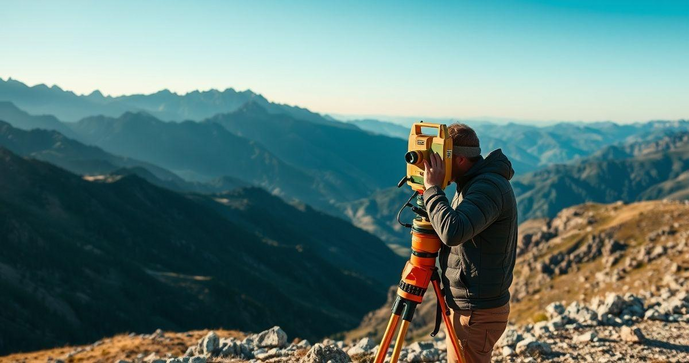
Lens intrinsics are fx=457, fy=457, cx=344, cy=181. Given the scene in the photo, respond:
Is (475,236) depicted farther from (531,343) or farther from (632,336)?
(632,336)

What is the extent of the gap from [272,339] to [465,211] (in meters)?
8.57

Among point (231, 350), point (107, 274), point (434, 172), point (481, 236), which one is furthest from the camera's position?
point (107, 274)

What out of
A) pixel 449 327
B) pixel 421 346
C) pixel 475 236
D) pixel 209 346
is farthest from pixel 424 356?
pixel 475 236

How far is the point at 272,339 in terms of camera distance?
39.0ft

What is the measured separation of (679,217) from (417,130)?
319ft

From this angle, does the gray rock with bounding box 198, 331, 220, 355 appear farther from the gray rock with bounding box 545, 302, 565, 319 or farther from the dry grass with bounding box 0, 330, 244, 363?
the gray rock with bounding box 545, 302, 565, 319

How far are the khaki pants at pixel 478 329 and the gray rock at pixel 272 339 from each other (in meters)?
6.87

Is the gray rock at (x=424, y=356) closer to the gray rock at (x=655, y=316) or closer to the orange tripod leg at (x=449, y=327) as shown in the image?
the orange tripod leg at (x=449, y=327)

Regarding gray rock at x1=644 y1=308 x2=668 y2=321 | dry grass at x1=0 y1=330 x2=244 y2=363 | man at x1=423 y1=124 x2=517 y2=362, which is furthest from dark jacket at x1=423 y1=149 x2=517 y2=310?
dry grass at x1=0 y1=330 x2=244 y2=363

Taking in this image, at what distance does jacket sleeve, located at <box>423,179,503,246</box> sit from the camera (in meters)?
4.81

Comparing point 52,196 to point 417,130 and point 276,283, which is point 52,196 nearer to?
point 276,283

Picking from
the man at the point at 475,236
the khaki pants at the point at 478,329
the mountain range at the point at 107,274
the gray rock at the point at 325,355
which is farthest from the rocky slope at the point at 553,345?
Answer: the mountain range at the point at 107,274

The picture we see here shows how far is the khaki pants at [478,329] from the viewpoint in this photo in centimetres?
578

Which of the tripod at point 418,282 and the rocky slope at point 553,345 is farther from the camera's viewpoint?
the rocky slope at point 553,345
